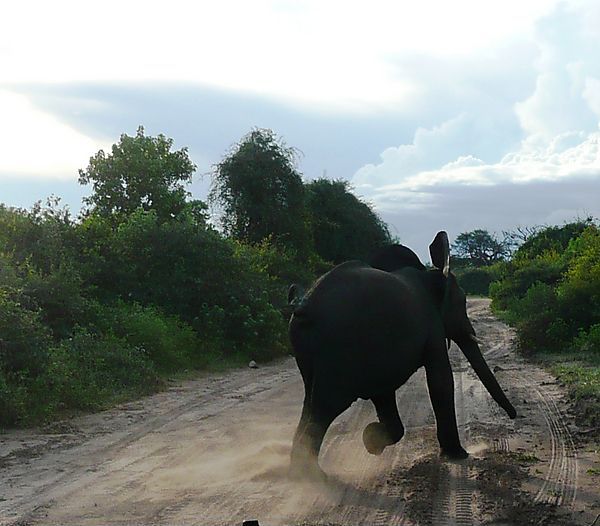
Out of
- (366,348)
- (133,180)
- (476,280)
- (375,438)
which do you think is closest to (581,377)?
(375,438)

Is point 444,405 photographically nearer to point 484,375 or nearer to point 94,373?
point 484,375

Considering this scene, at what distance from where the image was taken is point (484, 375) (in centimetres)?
916

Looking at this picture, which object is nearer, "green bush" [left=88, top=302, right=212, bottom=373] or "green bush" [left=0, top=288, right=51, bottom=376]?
"green bush" [left=0, top=288, right=51, bottom=376]

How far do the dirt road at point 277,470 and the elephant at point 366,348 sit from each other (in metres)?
0.37

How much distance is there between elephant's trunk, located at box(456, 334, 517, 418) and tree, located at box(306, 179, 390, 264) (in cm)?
2975

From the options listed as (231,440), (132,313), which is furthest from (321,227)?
(231,440)

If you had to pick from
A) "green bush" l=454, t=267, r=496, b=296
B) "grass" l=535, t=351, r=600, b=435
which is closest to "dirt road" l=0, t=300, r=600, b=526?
"grass" l=535, t=351, r=600, b=435

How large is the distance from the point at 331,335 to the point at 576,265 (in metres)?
14.5

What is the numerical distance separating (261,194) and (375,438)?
2433cm

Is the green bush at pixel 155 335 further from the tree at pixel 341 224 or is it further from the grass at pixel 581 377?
the tree at pixel 341 224

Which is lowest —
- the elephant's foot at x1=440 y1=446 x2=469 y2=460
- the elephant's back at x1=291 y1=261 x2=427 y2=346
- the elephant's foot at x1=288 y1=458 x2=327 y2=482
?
the elephant's foot at x1=440 y1=446 x2=469 y2=460

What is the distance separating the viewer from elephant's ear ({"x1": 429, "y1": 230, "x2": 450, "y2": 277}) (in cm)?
903

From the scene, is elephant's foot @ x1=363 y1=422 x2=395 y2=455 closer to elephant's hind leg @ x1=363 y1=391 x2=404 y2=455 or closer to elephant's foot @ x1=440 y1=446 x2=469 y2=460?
elephant's hind leg @ x1=363 y1=391 x2=404 y2=455

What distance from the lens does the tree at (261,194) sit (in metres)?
31.8
